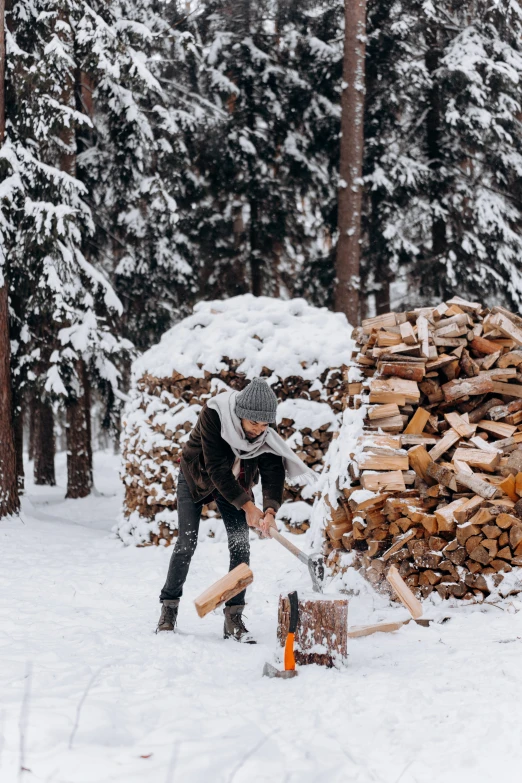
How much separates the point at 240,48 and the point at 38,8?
4.53 m

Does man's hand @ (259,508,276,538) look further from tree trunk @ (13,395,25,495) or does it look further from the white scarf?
tree trunk @ (13,395,25,495)

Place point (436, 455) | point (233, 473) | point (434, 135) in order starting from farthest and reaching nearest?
point (434, 135), point (436, 455), point (233, 473)

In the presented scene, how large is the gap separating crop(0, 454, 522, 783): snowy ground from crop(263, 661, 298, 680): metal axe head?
0.04 m

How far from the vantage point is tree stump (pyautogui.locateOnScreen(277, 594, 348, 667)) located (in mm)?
3680

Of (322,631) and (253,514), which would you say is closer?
(322,631)

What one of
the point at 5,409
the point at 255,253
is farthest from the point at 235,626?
the point at 255,253

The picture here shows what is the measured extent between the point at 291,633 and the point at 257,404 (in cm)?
130

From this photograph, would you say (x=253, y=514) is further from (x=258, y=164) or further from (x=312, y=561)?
(x=258, y=164)

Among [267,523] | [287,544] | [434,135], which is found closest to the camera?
[287,544]

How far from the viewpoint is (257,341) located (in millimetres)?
8359

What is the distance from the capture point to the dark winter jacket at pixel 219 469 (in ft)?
13.5

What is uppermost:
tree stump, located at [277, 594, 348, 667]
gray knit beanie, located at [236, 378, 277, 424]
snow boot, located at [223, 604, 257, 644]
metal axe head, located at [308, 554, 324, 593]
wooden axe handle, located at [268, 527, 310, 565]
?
gray knit beanie, located at [236, 378, 277, 424]

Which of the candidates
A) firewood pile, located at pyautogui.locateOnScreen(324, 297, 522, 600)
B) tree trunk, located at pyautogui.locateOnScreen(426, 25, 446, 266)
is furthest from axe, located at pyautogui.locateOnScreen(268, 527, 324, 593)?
tree trunk, located at pyautogui.locateOnScreen(426, 25, 446, 266)

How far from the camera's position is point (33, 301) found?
9758mm
